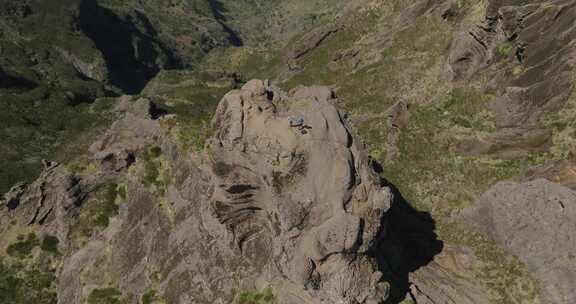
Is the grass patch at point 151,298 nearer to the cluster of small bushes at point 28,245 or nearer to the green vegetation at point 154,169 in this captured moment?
the green vegetation at point 154,169

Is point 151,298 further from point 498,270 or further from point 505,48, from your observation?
point 505,48

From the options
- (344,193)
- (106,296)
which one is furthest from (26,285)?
(344,193)

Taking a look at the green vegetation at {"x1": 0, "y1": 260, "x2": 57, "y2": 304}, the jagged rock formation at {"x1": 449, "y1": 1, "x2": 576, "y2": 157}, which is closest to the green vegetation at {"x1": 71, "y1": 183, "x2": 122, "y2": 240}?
the green vegetation at {"x1": 0, "y1": 260, "x2": 57, "y2": 304}

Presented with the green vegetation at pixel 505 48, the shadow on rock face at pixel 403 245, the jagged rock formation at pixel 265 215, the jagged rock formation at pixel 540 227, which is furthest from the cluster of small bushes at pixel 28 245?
the green vegetation at pixel 505 48

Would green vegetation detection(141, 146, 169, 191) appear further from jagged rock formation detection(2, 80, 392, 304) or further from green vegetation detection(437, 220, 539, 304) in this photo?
green vegetation detection(437, 220, 539, 304)

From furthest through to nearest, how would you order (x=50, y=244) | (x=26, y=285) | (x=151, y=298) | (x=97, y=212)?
(x=50, y=244) → (x=26, y=285) → (x=97, y=212) → (x=151, y=298)

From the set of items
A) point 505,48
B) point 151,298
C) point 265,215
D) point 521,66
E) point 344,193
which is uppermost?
point 505,48
